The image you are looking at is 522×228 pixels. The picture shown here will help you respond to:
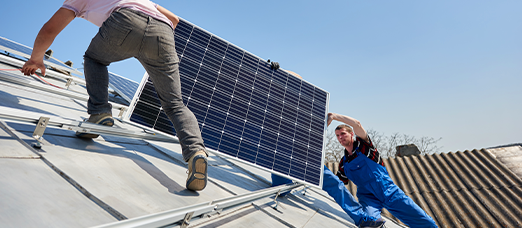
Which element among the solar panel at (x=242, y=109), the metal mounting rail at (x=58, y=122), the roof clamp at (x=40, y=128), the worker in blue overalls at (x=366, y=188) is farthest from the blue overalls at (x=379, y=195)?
the roof clamp at (x=40, y=128)

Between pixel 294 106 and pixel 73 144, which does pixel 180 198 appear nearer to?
pixel 73 144

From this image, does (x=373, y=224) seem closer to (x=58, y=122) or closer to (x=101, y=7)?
(x=58, y=122)

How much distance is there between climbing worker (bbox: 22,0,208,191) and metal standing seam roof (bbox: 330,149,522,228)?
6388 mm

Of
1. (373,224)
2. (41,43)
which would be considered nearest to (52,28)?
(41,43)

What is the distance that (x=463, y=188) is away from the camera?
743 cm

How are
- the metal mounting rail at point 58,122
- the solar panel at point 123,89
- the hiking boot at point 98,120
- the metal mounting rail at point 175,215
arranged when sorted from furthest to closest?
the solar panel at point 123,89 < the hiking boot at point 98,120 < the metal mounting rail at point 58,122 < the metal mounting rail at point 175,215

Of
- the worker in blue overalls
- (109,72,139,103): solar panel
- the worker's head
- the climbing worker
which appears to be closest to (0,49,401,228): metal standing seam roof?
the climbing worker

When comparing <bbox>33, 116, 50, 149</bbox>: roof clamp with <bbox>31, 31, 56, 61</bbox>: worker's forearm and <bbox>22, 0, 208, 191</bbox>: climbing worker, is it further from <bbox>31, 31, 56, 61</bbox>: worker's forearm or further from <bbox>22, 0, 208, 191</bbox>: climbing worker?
<bbox>31, 31, 56, 61</bbox>: worker's forearm

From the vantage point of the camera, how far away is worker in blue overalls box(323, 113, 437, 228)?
4051 millimetres

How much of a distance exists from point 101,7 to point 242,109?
232cm

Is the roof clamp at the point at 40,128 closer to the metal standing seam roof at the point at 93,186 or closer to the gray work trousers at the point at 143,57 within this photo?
the metal standing seam roof at the point at 93,186

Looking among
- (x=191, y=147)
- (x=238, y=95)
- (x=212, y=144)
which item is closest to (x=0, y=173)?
(x=191, y=147)

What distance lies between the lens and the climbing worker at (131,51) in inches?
89.1

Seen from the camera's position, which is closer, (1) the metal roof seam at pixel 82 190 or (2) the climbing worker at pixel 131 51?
(1) the metal roof seam at pixel 82 190
